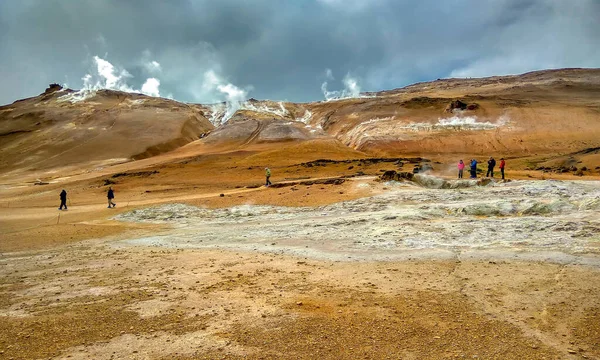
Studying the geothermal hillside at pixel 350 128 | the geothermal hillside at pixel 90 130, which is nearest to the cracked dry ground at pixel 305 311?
the geothermal hillside at pixel 350 128

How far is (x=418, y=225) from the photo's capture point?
15883mm

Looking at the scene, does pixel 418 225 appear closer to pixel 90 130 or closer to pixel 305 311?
pixel 305 311

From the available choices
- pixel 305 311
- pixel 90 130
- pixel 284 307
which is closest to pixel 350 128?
pixel 90 130

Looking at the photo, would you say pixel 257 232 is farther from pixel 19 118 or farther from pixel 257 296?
pixel 19 118

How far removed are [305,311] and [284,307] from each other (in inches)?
19.5

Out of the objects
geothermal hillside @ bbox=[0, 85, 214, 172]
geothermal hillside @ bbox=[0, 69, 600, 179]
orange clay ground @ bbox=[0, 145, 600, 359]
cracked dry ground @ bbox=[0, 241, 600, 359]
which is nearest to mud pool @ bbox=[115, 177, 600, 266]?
orange clay ground @ bbox=[0, 145, 600, 359]

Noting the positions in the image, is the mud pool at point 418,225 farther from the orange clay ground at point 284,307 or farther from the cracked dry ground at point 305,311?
the cracked dry ground at point 305,311

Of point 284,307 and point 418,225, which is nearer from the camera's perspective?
point 284,307

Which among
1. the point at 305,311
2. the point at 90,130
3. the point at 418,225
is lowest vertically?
the point at 305,311

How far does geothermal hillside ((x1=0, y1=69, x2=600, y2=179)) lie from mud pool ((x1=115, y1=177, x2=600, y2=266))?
19.5 meters

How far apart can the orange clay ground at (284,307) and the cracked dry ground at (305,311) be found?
1.2 inches

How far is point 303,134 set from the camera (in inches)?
2968

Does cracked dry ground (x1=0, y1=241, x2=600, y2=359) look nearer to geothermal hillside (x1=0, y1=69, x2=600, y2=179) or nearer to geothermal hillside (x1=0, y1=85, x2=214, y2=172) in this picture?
geothermal hillside (x1=0, y1=69, x2=600, y2=179)

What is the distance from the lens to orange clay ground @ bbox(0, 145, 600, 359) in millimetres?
6238
